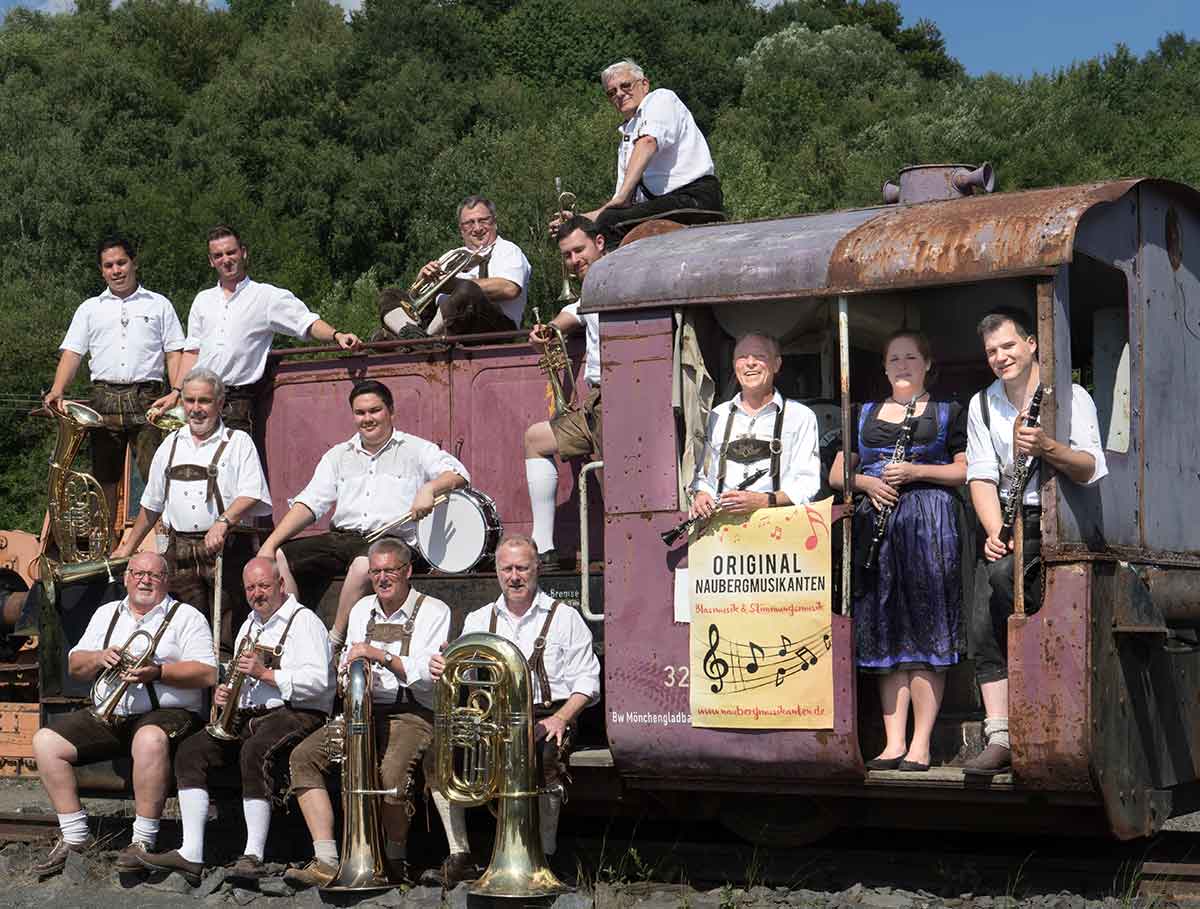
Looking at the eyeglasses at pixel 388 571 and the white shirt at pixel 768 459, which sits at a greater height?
the white shirt at pixel 768 459

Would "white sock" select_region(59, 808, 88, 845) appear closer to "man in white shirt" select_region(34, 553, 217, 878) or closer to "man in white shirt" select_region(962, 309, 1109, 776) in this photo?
"man in white shirt" select_region(34, 553, 217, 878)

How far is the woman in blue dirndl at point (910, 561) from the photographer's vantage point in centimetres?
713

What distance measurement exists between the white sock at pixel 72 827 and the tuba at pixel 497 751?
2353 millimetres

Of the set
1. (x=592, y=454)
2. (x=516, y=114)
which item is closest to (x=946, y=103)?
(x=516, y=114)

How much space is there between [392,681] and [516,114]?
5311cm

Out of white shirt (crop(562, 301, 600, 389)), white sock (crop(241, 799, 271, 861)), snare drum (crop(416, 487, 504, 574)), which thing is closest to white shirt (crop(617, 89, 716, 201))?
white shirt (crop(562, 301, 600, 389))

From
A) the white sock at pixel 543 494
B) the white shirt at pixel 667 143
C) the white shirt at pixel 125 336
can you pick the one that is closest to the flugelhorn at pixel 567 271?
the white shirt at pixel 667 143

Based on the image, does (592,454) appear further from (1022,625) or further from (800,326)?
(1022,625)

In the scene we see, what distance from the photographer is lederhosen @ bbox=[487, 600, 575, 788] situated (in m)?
7.74

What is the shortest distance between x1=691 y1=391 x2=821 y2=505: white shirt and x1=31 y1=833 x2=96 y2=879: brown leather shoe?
3.92 m

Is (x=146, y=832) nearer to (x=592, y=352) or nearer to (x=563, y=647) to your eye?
(x=563, y=647)

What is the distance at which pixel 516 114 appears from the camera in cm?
5950

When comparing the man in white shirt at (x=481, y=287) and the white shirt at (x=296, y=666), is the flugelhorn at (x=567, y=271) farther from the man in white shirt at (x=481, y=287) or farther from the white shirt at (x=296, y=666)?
the white shirt at (x=296, y=666)

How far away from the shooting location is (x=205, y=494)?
9375 mm
